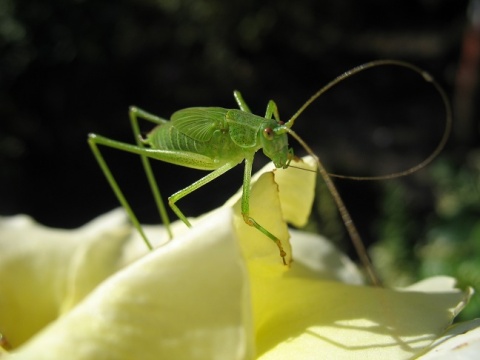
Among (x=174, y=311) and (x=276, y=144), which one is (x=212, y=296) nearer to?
(x=174, y=311)

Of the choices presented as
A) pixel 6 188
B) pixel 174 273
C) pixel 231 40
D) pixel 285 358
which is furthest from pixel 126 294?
pixel 231 40

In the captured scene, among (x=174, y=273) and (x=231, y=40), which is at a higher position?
(x=231, y=40)

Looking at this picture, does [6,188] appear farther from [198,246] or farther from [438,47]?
[198,246]

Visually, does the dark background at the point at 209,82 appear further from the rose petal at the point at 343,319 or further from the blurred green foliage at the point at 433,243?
the rose petal at the point at 343,319

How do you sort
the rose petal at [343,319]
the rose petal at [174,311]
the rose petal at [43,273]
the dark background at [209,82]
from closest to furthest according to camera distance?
the rose petal at [174,311] < the rose petal at [343,319] < the rose petal at [43,273] < the dark background at [209,82]

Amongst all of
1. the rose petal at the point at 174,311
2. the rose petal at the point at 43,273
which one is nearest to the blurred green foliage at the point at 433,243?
the rose petal at the point at 43,273

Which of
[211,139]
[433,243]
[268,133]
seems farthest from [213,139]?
[433,243]

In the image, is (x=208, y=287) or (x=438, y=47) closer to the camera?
(x=208, y=287)
